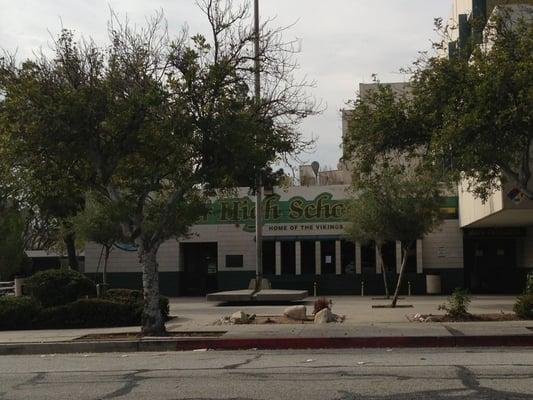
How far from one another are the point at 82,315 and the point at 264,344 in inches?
263

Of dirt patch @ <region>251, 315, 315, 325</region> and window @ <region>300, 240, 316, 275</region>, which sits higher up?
window @ <region>300, 240, 316, 275</region>

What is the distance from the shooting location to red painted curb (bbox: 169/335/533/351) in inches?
537

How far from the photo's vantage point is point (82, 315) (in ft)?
61.8

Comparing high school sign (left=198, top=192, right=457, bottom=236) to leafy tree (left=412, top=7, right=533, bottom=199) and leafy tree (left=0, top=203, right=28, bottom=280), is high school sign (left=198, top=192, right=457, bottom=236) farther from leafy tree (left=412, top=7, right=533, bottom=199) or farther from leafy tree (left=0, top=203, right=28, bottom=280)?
leafy tree (left=412, top=7, right=533, bottom=199)

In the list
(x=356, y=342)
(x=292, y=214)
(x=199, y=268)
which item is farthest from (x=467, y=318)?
(x=199, y=268)

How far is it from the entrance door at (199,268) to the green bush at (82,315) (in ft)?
51.4

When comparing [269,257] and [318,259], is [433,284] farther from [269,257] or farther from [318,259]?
[269,257]

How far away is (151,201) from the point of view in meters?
17.3

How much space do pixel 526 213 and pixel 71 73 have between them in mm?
15477

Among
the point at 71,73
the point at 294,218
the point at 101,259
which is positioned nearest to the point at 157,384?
the point at 71,73

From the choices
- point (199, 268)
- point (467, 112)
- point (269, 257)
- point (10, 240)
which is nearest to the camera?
point (467, 112)

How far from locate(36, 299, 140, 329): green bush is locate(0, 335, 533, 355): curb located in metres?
3.70

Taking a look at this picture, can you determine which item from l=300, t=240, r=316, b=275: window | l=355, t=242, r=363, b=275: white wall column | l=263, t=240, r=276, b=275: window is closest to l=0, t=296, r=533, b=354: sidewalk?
l=355, t=242, r=363, b=275: white wall column

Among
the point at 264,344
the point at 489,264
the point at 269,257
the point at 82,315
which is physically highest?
the point at 269,257
